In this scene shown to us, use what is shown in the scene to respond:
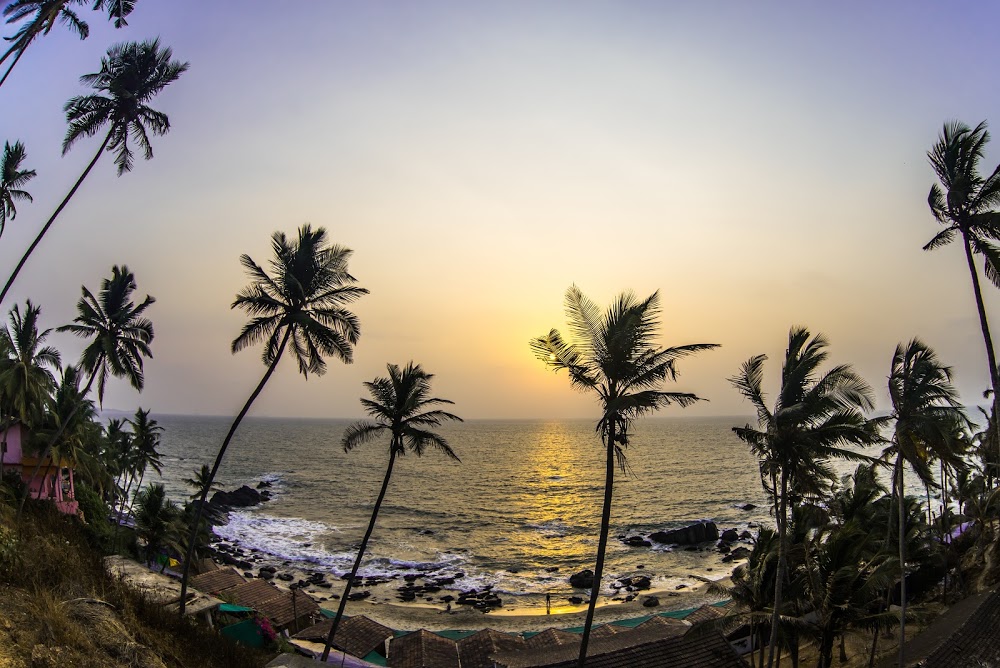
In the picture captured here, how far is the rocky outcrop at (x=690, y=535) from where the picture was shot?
205 feet

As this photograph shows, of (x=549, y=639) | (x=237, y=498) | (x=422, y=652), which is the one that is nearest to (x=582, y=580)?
(x=549, y=639)

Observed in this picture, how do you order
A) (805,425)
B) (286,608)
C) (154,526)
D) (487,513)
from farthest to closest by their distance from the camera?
(487,513)
(154,526)
(286,608)
(805,425)

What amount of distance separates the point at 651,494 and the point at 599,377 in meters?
80.2

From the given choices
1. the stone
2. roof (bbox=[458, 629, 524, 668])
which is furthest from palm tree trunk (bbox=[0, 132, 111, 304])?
the stone

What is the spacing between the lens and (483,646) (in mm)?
28016

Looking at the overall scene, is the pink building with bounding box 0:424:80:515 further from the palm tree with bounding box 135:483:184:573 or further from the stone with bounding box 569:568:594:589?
the stone with bounding box 569:568:594:589

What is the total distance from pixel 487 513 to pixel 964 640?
62.6 m

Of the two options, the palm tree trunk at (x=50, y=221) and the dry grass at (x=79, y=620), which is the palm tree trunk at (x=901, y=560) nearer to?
the dry grass at (x=79, y=620)

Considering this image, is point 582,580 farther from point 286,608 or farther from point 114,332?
point 114,332

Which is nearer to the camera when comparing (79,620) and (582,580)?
(79,620)

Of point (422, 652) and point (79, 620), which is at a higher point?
point (79, 620)

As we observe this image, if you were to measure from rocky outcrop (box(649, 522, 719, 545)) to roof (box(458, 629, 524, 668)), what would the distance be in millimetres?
38612

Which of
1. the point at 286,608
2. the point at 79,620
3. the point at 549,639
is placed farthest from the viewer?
the point at 286,608

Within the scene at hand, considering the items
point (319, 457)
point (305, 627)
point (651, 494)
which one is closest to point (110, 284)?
point (305, 627)
